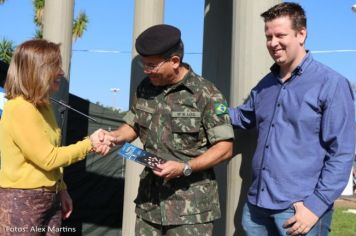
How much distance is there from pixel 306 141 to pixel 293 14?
63cm

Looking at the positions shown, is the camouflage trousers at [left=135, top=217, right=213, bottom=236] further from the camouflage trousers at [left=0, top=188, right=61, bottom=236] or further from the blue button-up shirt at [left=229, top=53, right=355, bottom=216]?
the camouflage trousers at [left=0, top=188, right=61, bottom=236]

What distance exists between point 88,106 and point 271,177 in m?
4.82

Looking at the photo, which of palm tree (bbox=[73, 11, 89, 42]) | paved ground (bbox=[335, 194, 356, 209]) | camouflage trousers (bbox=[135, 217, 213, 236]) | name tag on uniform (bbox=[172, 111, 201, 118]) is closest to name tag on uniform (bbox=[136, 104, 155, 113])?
name tag on uniform (bbox=[172, 111, 201, 118])

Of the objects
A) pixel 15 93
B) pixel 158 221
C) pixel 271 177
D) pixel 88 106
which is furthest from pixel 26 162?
pixel 88 106

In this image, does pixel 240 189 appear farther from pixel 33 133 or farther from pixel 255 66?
pixel 33 133

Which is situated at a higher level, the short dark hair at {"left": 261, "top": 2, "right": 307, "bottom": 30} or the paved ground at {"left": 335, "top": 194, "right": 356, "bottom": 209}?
the short dark hair at {"left": 261, "top": 2, "right": 307, "bottom": 30}

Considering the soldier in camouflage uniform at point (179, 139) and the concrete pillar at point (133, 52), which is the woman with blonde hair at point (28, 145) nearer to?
the soldier in camouflage uniform at point (179, 139)

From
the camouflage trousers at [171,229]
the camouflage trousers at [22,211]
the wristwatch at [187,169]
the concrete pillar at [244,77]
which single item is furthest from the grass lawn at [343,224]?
the camouflage trousers at [22,211]

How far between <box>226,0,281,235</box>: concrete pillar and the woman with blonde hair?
1136mm

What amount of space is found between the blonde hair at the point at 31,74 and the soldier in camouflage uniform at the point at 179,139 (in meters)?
0.50

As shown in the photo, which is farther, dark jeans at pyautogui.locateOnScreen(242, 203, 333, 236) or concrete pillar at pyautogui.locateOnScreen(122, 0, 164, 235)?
concrete pillar at pyautogui.locateOnScreen(122, 0, 164, 235)

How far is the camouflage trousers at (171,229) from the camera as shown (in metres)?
2.55

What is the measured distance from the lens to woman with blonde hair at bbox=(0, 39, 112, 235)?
241 centimetres

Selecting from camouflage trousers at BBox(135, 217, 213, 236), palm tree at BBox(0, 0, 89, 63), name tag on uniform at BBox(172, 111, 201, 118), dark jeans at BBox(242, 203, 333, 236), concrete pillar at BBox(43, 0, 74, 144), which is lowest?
camouflage trousers at BBox(135, 217, 213, 236)
